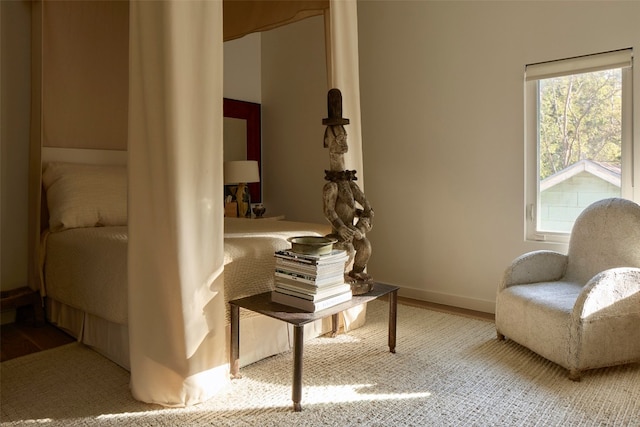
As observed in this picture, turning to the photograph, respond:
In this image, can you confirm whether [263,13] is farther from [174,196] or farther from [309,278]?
[309,278]

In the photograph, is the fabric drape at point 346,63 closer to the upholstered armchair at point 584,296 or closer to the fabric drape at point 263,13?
the fabric drape at point 263,13

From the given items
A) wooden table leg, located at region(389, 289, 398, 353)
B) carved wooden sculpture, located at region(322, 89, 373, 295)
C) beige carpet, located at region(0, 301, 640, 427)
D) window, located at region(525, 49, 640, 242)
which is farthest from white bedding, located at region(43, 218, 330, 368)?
window, located at region(525, 49, 640, 242)

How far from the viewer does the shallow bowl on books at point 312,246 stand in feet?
6.97

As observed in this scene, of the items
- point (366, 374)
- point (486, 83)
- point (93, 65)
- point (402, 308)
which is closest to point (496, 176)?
point (486, 83)

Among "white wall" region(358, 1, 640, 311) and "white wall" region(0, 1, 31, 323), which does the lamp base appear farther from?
"white wall" region(0, 1, 31, 323)

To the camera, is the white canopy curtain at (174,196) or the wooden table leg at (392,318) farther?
the wooden table leg at (392,318)

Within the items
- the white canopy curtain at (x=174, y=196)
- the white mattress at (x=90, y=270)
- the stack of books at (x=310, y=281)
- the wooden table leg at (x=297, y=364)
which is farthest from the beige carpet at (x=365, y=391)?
the stack of books at (x=310, y=281)

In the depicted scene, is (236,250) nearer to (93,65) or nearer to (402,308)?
(402,308)

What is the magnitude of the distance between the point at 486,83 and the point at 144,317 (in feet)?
9.50

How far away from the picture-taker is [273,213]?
5.04 metres

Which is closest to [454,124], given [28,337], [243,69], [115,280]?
[243,69]

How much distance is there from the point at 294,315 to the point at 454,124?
2.34m

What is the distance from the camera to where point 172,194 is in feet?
6.22

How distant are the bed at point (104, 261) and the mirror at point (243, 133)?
1.40m
